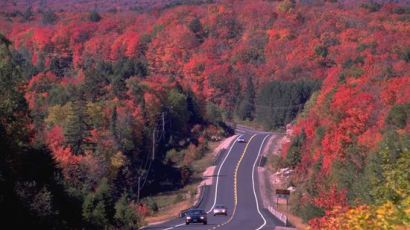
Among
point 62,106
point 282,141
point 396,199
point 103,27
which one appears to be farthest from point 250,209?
point 103,27

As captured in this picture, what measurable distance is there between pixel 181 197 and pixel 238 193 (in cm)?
467

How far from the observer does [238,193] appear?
75438 millimetres

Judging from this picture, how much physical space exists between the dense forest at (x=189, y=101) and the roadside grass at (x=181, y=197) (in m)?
1.32

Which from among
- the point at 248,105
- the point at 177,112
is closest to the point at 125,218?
the point at 177,112

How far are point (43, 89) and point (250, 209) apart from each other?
41.8 meters

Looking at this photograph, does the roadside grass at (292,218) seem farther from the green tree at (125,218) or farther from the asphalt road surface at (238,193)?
the green tree at (125,218)

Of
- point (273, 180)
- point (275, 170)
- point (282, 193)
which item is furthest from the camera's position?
point (275, 170)

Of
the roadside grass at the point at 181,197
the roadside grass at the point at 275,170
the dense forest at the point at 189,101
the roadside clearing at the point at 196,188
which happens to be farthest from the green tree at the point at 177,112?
the roadside grass at the point at 275,170

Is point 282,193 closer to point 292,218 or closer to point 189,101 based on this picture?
point 292,218

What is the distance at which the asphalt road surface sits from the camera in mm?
47906

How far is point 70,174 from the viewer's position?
60938 mm

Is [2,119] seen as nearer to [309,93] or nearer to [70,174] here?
[70,174]

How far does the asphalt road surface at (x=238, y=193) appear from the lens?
47.9 metres

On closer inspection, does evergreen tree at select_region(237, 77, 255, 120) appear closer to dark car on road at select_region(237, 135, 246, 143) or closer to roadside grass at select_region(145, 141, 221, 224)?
dark car on road at select_region(237, 135, 246, 143)
